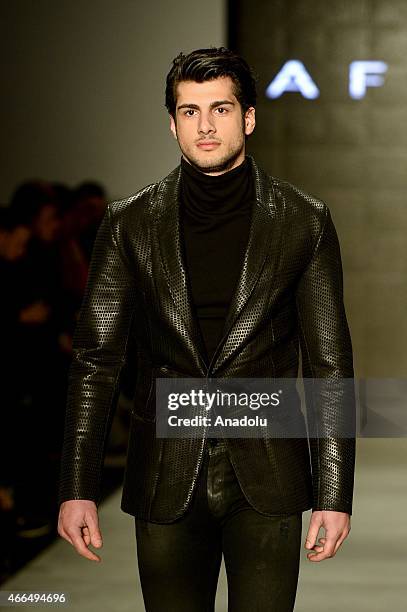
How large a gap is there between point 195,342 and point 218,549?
0.30 metres

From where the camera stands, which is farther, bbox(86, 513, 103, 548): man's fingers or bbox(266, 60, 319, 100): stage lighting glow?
bbox(266, 60, 319, 100): stage lighting glow

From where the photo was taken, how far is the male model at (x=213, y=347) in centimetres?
161

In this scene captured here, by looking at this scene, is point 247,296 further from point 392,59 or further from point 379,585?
point 392,59

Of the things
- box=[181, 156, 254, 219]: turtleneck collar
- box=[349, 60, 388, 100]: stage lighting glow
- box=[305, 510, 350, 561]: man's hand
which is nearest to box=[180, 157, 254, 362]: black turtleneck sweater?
Result: box=[181, 156, 254, 219]: turtleneck collar

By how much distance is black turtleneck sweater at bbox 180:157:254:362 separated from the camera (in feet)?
5.36

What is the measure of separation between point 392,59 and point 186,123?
4127mm

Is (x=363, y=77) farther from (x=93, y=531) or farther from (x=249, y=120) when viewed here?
(x=93, y=531)

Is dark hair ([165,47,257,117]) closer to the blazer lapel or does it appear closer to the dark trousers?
the blazer lapel

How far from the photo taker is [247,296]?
1.60 meters

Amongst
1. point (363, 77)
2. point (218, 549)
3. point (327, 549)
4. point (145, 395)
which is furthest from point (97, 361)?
point (363, 77)

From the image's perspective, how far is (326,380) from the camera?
5.39ft

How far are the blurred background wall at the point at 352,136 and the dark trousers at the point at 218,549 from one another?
4.05 metres
